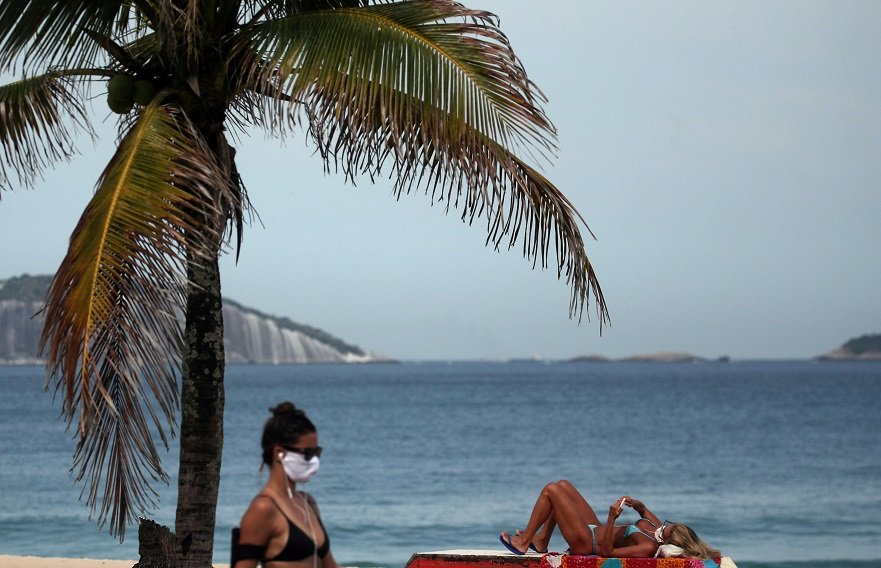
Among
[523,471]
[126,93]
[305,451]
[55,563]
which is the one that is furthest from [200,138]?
[523,471]

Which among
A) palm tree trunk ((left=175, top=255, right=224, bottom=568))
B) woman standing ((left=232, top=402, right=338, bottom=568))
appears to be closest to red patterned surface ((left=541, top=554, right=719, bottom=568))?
palm tree trunk ((left=175, top=255, right=224, bottom=568))

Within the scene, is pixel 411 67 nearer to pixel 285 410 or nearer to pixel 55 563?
pixel 285 410

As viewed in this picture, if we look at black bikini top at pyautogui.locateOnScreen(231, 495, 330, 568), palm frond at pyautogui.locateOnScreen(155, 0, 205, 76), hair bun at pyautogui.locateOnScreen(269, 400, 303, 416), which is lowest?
black bikini top at pyautogui.locateOnScreen(231, 495, 330, 568)

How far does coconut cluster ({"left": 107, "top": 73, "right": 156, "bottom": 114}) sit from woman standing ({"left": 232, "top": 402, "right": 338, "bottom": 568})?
12.3ft

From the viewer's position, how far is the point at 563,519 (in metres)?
8.68

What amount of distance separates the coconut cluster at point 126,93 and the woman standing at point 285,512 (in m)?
3.74

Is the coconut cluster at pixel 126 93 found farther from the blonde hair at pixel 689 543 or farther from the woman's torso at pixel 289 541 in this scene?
the blonde hair at pixel 689 543

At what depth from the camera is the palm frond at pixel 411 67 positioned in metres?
7.17

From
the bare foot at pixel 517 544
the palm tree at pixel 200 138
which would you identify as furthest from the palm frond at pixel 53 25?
the bare foot at pixel 517 544

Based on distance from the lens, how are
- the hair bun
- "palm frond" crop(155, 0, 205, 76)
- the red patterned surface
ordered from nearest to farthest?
the hair bun
"palm frond" crop(155, 0, 205, 76)
the red patterned surface

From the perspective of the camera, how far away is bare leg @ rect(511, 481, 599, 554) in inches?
339

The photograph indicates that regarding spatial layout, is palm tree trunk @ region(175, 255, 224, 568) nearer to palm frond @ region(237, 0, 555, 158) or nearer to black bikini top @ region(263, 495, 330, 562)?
palm frond @ region(237, 0, 555, 158)

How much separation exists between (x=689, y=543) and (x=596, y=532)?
65 cm

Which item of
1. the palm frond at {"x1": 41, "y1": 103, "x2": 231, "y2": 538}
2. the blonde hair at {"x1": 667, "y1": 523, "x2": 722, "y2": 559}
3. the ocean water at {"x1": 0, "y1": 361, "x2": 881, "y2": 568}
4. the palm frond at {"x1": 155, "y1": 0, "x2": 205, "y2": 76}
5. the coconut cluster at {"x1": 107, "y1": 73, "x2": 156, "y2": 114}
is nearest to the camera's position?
the palm frond at {"x1": 41, "y1": 103, "x2": 231, "y2": 538}
